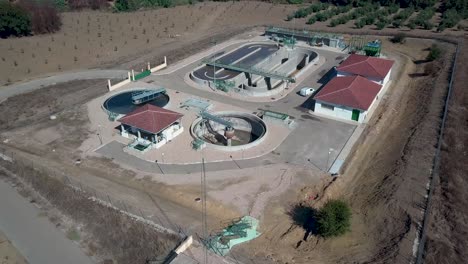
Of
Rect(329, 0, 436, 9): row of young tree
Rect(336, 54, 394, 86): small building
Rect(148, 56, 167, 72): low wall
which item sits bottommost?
Rect(148, 56, 167, 72): low wall

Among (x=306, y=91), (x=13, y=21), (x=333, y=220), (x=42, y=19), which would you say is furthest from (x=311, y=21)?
(x=333, y=220)

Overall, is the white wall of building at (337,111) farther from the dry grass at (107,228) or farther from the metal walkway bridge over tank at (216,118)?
the dry grass at (107,228)

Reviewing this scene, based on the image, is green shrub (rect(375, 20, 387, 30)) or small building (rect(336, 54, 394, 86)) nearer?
small building (rect(336, 54, 394, 86))

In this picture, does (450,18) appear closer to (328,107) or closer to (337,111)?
(337,111)

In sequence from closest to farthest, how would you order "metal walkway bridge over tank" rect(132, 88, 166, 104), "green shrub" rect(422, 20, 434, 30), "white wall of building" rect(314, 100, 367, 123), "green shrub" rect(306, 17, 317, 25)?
"white wall of building" rect(314, 100, 367, 123)
"metal walkway bridge over tank" rect(132, 88, 166, 104)
"green shrub" rect(422, 20, 434, 30)
"green shrub" rect(306, 17, 317, 25)

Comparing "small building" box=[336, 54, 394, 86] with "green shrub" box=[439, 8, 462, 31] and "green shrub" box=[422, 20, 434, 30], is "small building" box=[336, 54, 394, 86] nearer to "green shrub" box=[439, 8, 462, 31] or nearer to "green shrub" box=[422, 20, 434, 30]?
"green shrub" box=[422, 20, 434, 30]

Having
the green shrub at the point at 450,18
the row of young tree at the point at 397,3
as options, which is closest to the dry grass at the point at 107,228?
the green shrub at the point at 450,18

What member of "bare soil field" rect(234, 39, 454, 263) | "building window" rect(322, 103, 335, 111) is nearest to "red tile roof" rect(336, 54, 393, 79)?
"bare soil field" rect(234, 39, 454, 263)
